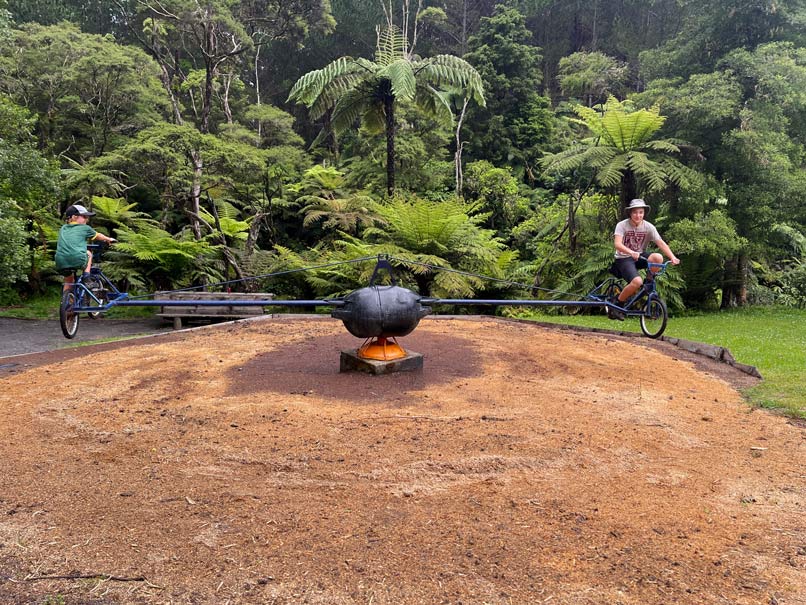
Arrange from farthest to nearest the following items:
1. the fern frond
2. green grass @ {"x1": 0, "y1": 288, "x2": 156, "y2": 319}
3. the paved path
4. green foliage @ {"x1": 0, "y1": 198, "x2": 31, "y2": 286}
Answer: the fern frond < green grass @ {"x1": 0, "y1": 288, "x2": 156, "y2": 319} < green foliage @ {"x1": 0, "y1": 198, "x2": 31, "y2": 286} < the paved path

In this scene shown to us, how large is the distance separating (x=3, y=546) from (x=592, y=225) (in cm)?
1258

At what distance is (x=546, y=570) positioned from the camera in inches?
99.6

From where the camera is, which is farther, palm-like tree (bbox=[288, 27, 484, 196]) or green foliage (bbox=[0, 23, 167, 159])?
green foliage (bbox=[0, 23, 167, 159])

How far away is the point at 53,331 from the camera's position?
35.1 feet

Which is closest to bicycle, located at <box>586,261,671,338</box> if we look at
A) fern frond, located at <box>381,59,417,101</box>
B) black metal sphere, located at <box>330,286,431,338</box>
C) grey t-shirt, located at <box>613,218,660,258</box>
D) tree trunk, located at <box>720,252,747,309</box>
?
grey t-shirt, located at <box>613,218,660,258</box>

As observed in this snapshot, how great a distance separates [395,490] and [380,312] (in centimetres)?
273

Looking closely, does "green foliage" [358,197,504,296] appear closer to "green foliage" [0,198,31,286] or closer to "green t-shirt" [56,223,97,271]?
"green foliage" [0,198,31,286]

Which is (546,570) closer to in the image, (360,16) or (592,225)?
(592,225)

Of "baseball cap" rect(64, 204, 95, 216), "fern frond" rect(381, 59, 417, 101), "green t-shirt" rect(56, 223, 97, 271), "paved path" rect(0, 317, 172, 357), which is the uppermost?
"fern frond" rect(381, 59, 417, 101)

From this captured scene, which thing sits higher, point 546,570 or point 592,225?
point 592,225

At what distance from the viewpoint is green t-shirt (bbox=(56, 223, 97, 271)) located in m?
5.75

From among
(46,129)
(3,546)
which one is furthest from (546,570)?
(46,129)

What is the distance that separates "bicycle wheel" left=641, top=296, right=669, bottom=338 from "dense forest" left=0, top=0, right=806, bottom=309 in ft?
9.04

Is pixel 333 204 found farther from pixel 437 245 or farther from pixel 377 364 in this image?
pixel 377 364
